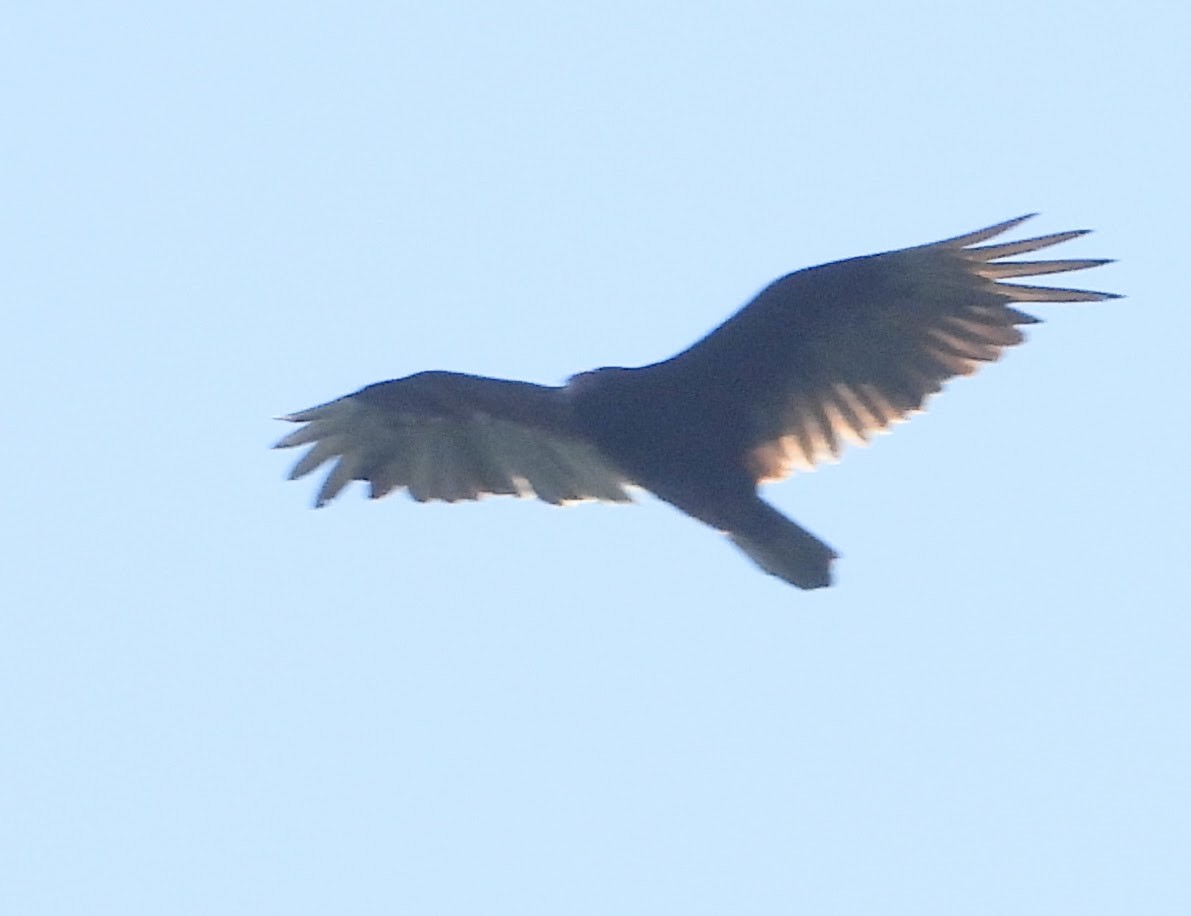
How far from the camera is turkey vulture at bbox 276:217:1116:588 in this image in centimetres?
735

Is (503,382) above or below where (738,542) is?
above

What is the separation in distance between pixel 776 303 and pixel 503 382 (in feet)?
3.49

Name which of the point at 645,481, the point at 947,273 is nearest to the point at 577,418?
the point at 645,481

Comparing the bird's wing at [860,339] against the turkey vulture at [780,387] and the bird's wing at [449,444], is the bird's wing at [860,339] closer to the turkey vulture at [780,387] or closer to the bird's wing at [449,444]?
the turkey vulture at [780,387]

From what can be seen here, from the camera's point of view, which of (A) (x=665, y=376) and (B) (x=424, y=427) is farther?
(B) (x=424, y=427)

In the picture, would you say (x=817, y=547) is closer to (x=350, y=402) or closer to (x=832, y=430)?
(x=832, y=430)

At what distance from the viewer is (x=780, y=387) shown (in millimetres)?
7586

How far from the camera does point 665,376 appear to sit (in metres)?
7.38

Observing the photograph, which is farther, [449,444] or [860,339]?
[449,444]

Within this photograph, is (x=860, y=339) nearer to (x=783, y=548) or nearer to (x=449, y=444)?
(x=783, y=548)

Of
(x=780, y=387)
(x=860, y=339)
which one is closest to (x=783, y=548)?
(x=780, y=387)

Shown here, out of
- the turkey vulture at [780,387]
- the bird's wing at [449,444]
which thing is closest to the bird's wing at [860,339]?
the turkey vulture at [780,387]

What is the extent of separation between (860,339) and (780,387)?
1.09 feet

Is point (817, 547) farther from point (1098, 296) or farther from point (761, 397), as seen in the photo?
point (1098, 296)
